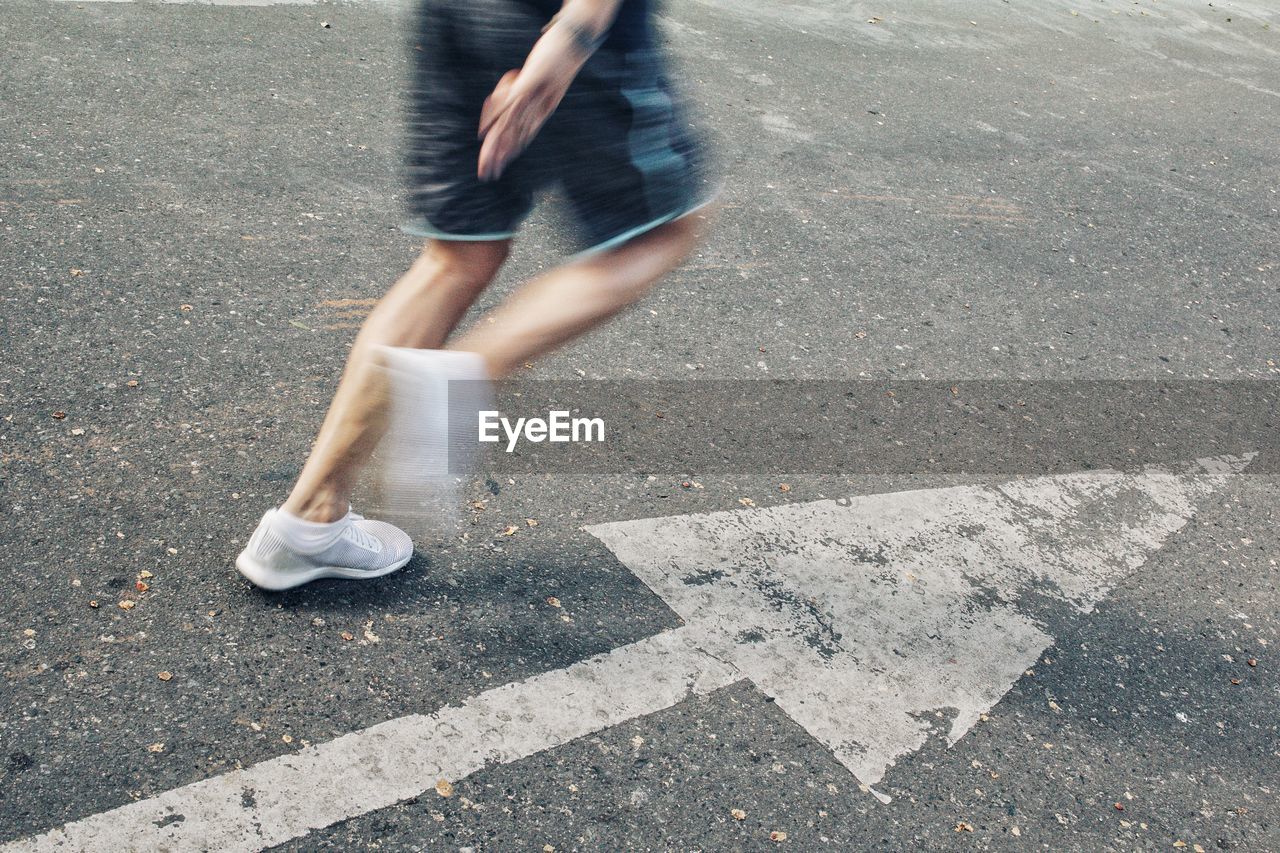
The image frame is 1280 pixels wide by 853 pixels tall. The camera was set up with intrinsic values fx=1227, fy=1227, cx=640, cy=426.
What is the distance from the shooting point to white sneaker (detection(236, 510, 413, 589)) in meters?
2.52

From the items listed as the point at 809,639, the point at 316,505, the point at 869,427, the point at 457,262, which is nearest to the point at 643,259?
the point at 457,262

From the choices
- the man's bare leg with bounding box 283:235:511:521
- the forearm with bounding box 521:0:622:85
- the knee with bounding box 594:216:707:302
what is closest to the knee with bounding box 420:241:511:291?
the man's bare leg with bounding box 283:235:511:521

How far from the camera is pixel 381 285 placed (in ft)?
13.2

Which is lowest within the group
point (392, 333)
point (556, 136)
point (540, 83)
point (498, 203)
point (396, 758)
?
point (396, 758)

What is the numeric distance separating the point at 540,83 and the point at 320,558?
3.62 feet

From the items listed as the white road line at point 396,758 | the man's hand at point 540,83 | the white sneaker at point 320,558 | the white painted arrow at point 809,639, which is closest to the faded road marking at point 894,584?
the white painted arrow at point 809,639

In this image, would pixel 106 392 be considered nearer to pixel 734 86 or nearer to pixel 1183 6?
pixel 734 86

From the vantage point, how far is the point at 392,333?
2387 millimetres

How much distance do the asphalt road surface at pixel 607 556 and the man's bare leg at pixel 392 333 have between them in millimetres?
283

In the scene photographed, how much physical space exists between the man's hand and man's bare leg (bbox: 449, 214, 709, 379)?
0.90ft

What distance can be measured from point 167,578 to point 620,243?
1.21 metres

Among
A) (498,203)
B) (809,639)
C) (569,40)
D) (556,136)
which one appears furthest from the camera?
(809,639)

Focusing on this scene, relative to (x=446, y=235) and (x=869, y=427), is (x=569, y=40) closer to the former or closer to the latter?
(x=446, y=235)

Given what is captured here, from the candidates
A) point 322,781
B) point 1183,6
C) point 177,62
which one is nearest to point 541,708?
point 322,781
